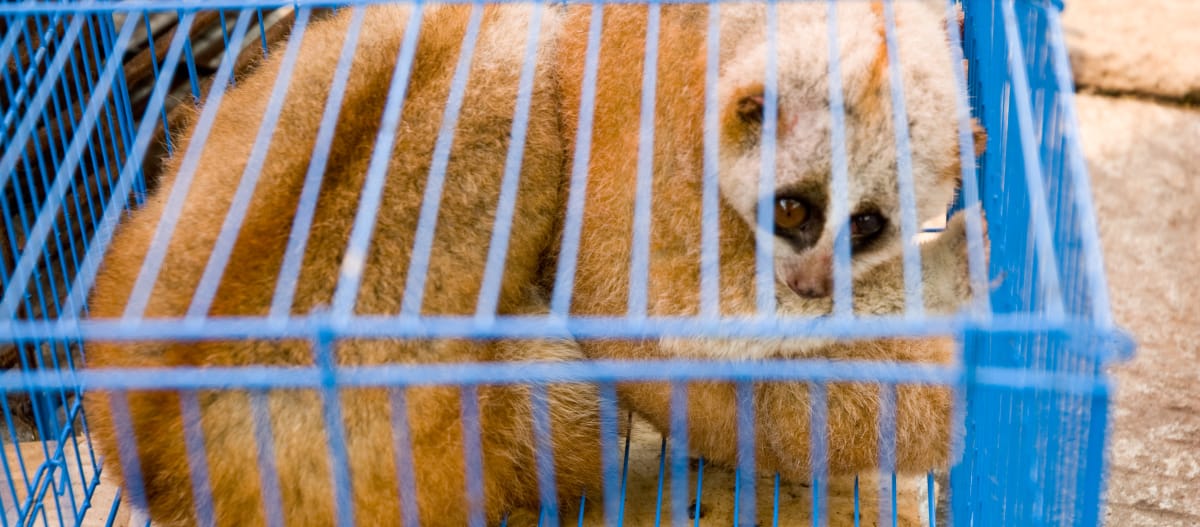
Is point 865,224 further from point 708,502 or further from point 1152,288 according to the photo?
point 1152,288

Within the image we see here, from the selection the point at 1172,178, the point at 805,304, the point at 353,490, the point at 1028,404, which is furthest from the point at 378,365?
the point at 1172,178

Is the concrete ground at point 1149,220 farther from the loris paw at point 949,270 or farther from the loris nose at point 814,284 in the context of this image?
the loris nose at point 814,284

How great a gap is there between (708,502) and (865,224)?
84cm

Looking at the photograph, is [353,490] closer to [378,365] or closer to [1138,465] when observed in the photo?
[378,365]

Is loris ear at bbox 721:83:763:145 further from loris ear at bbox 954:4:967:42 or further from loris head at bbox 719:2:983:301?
loris ear at bbox 954:4:967:42

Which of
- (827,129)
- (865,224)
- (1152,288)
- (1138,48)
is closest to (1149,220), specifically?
(1152,288)

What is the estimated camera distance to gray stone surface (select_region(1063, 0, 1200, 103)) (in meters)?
4.84

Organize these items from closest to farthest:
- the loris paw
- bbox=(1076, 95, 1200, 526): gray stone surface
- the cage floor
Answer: the loris paw
the cage floor
bbox=(1076, 95, 1200, 526): gray stone surface

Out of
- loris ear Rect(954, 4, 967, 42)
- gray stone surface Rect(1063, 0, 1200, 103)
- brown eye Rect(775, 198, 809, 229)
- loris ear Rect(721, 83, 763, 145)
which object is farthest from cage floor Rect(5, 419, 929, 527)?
Answer: gray stone surface Rect(1063, 0, 1200, 103)

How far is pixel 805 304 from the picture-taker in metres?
2.11

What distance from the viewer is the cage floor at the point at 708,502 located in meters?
2.45

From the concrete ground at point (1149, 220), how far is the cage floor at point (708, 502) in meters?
0.77

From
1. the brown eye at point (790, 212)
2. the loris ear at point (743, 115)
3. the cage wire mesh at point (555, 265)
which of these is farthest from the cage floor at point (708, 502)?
the loris ear at point (743, 115)

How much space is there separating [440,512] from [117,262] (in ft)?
2.63
